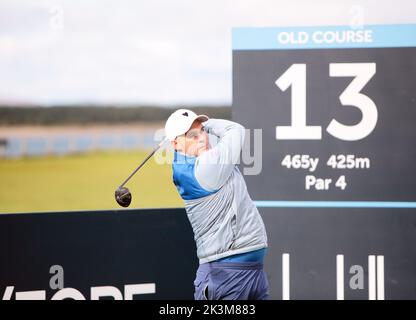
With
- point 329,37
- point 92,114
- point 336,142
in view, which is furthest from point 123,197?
point 329,37

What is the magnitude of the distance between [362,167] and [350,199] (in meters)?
0.18

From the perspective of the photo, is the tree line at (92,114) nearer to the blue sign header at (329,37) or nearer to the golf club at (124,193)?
the golf club at (124,193)

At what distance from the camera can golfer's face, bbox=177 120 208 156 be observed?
3.46 meters

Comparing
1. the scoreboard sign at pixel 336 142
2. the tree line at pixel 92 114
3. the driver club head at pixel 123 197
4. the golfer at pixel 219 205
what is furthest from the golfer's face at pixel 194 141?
the driver club head at pixel 123 197

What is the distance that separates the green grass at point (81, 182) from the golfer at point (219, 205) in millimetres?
174

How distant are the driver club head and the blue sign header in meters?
0.97

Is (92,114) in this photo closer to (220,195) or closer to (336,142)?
(220,195)

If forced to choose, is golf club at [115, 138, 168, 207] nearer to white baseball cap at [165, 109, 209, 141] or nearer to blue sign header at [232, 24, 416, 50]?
white baseball cap at [165, 109, 209, 141]

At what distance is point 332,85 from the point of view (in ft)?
11.9

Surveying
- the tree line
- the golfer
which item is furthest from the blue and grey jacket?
the tree line

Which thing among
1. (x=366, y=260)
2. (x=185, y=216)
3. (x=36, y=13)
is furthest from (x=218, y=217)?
(x=36, y=13)

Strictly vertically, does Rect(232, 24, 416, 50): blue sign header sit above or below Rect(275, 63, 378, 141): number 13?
above

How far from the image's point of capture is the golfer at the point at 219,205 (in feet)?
11.2
